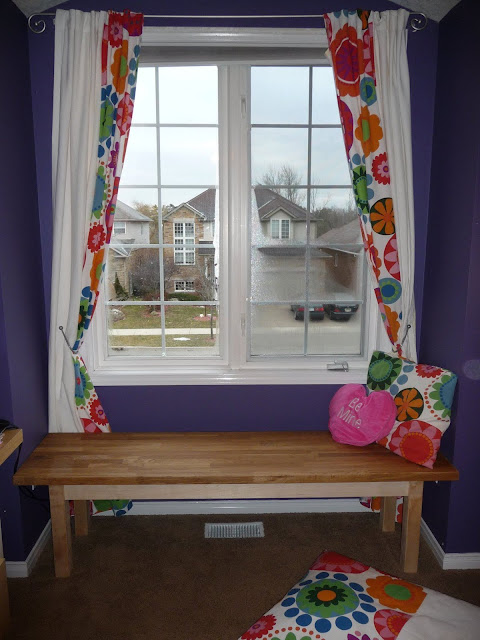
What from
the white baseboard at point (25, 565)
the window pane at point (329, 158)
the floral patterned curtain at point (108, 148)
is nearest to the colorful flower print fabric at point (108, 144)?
the floral patterned curtain at point (108, 148)

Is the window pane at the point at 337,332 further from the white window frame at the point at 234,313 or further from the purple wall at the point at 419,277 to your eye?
the purple wall at the point at 419,277

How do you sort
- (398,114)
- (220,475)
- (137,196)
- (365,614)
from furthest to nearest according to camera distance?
(137,196) → (398,114) → (220,475) → (365,614)

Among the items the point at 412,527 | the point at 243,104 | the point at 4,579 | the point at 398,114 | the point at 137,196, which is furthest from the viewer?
the point at 137,196

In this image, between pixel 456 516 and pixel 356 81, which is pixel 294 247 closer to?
pixel 356 81

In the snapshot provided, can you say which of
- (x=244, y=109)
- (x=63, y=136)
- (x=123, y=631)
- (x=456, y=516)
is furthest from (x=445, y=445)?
(x=63, y=136)

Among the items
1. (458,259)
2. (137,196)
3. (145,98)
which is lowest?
(458,259)

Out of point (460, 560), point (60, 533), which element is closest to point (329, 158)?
point (460, 560)

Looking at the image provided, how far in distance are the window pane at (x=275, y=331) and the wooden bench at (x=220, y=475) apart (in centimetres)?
57

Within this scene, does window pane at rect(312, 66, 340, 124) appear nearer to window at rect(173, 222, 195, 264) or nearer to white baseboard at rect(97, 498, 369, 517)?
window at rect(173, 222, 195, 264)

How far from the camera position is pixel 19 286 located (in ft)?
7.00

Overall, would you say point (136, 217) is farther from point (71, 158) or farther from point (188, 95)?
point (188, 95)

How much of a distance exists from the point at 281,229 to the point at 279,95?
2.16ft

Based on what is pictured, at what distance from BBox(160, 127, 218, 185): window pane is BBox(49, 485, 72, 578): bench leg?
1.56 m

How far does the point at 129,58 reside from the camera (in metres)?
2.19
